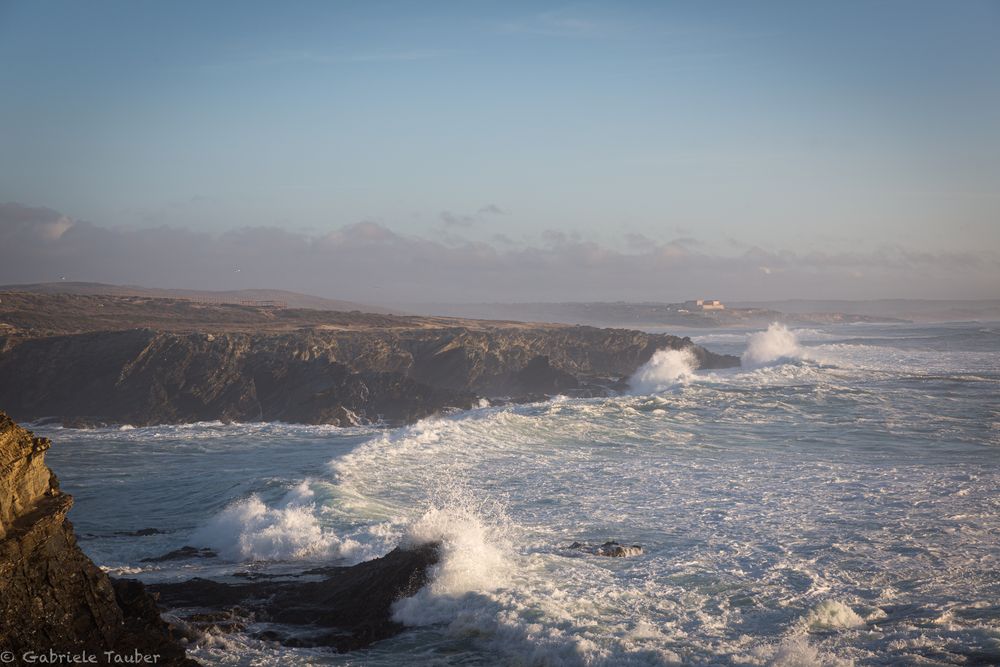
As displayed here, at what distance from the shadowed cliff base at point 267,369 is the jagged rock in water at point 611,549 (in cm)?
1609

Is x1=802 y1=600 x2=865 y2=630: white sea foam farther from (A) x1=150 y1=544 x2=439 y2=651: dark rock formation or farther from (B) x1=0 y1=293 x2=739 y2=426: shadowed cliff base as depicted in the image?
(B) x1=0 y1=293 x2=739 y2=426: shadowed cliff base

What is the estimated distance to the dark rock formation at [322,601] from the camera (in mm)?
7898

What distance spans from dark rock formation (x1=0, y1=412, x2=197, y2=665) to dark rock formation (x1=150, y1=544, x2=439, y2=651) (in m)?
1.50

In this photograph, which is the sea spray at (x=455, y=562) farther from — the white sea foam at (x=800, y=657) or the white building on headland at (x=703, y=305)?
the white building on headland at (x=703, y=305)

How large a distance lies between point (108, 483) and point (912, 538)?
14.8m

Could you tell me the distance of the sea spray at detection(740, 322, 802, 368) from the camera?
1718 inches


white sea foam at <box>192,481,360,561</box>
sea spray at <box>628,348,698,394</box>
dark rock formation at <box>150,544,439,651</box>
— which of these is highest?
sea spray at <box>628,348,698,394</box>

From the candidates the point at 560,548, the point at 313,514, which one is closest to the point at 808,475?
the point at 560,548

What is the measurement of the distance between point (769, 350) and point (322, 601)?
4144 cm

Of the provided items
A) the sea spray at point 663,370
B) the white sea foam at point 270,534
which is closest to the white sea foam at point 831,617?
the white sea foam at point 270,534

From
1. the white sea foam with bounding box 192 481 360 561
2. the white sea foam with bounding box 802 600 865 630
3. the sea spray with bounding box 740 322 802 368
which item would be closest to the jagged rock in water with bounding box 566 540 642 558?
the white sea foam with bounding box 802 600 865 630

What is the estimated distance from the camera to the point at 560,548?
10.9 metres

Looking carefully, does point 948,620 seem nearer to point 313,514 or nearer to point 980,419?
point 313,514

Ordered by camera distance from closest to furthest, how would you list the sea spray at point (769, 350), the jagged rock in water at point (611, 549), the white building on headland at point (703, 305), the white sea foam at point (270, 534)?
the jagged rock in water at point (611, 549) → the white sea foam at point (270, 534) → the sea spray at point (769, 350) → the white building on headland at point (703, 305)
